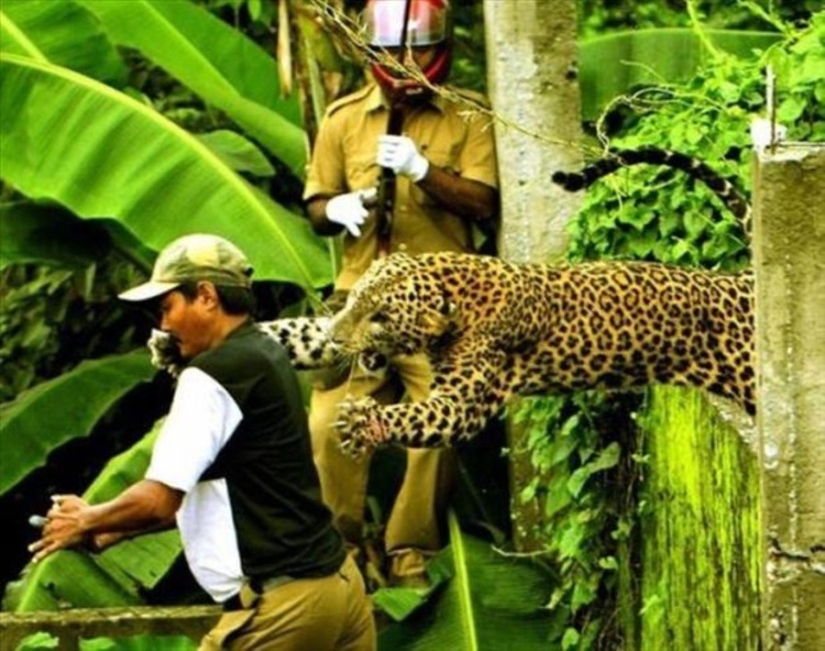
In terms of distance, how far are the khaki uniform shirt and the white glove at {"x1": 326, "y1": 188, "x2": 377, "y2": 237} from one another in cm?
11

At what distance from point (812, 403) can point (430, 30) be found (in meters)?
4.42

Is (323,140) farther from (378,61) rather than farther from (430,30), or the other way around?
(378,61)

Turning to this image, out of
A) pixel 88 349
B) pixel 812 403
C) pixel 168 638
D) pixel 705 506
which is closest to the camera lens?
pixel 812 403

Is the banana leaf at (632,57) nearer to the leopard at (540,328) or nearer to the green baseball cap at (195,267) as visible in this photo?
the leopard at (540,328)

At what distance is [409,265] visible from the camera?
8602mm

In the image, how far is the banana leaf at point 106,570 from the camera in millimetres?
10391

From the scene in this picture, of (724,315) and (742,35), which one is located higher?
(742,35)

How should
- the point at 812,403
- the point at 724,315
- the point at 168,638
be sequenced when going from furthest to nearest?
the point at 168,638, the point at 724,315, the point at 812,403

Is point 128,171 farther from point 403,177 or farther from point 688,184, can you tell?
point 688,184

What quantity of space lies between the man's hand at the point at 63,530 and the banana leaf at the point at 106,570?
10.3 ft

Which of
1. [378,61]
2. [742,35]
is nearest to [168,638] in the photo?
[378,61]

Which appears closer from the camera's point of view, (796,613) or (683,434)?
(796,613)

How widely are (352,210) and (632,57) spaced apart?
1554mm

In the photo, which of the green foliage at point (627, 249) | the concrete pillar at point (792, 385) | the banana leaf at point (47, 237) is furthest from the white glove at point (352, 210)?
the concrete pillar at point (792, 385)
